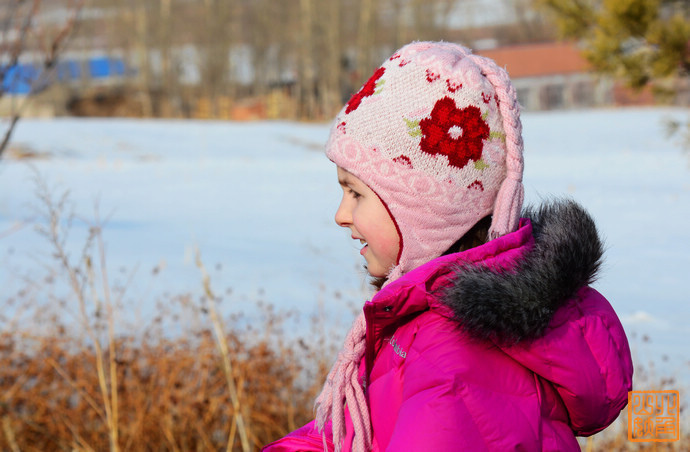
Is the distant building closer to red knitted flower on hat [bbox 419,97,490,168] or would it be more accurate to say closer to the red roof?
the red roof

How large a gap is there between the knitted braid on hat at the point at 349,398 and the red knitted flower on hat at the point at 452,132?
0.36 metres

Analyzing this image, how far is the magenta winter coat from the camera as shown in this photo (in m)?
1.15

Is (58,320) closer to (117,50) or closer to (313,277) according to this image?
(313,277)

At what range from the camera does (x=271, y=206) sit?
9445mm

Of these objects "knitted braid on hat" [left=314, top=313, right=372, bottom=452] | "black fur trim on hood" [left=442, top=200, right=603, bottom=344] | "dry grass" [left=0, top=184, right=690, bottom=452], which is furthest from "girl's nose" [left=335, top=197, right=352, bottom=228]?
"dry grass" [left=0, top=184, right=690, bottom=452]

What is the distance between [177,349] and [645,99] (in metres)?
24.4

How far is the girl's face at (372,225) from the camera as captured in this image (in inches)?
59.1

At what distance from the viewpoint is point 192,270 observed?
5.81 metres

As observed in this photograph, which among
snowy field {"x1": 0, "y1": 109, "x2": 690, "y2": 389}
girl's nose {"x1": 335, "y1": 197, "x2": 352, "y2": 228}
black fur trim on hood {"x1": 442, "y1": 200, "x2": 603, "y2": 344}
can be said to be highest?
girl's nose {"x1": 335, "y1": 197, "x2": 352, "y2": 228}

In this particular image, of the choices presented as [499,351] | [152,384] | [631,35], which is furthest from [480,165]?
[631,35]

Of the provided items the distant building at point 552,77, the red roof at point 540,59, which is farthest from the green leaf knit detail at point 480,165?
the red roof at point 540,59
